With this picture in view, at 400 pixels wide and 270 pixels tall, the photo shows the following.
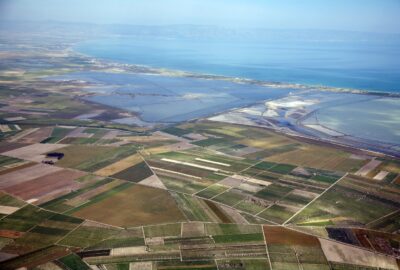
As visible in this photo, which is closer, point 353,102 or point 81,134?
point 81,134

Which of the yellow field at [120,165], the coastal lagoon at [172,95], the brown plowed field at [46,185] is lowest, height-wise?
the brown plowed field at [46,185]

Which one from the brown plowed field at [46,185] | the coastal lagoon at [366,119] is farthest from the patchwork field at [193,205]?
the coastal lagoon at [366,119]

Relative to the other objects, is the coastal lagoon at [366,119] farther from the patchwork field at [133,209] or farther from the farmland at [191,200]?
the patchwork field at [133,209]

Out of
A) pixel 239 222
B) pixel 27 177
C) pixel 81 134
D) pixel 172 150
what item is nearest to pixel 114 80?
pixel 81 134

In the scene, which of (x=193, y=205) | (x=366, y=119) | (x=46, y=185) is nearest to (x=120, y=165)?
(x=46, y=185)

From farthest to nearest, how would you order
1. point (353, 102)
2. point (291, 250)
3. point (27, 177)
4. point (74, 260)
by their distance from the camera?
1. point (353, 102)
2. point (27, 177)
3. point (291, 250)
4. point (74, 260)

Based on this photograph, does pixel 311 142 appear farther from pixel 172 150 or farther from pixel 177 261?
pixel 177 261

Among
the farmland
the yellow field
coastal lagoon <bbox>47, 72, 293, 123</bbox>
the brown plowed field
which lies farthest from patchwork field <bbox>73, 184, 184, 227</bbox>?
coastal lagoon <bbox>47, 72, 293, 123</bbox>

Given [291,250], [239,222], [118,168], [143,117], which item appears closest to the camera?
[291,250]

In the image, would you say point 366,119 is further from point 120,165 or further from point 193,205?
point 193,205
